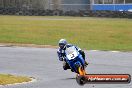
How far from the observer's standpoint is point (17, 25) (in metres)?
45.9

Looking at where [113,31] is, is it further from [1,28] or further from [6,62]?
[6,62]

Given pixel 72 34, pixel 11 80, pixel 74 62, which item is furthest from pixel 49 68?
pixel 72 34

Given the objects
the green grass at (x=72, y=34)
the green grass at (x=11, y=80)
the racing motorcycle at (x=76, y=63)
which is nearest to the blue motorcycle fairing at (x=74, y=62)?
the racing motorcycle at (x=76, y=63)

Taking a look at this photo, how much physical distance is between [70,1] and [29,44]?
47701 mm

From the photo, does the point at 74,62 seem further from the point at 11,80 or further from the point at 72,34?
the point at 72,34

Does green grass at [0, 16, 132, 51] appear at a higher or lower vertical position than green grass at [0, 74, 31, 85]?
lower

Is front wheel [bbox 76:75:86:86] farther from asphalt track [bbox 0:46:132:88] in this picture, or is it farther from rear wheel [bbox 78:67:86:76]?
asphalt track [bbox 0:46:132:88]

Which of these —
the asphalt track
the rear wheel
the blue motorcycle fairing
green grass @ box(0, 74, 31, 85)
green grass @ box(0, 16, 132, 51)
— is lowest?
green grass @ box(0, 16, 132, 51)

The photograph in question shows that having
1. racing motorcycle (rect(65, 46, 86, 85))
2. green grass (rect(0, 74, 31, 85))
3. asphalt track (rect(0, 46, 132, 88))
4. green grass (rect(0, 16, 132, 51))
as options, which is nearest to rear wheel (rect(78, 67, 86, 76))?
racing motorcycle (rect(65, 46, 86, 85))

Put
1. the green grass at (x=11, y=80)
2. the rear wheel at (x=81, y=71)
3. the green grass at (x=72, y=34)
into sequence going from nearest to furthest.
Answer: the rear wheel at (x=81, y=71) < the green grass at (x=11, y=80) < the green grass at (x=72, y=34)

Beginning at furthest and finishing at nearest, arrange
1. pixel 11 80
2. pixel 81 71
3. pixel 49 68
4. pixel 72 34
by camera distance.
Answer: pixel 72 34 < pixel 49 68 < pixel 11 80 < pixel 81 71

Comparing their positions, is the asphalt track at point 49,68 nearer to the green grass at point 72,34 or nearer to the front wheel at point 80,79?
the front wheel at point 80,79

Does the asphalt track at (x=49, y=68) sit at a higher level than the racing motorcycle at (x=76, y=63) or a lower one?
lower

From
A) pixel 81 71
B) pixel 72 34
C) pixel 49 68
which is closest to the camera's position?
pixel 81 71
